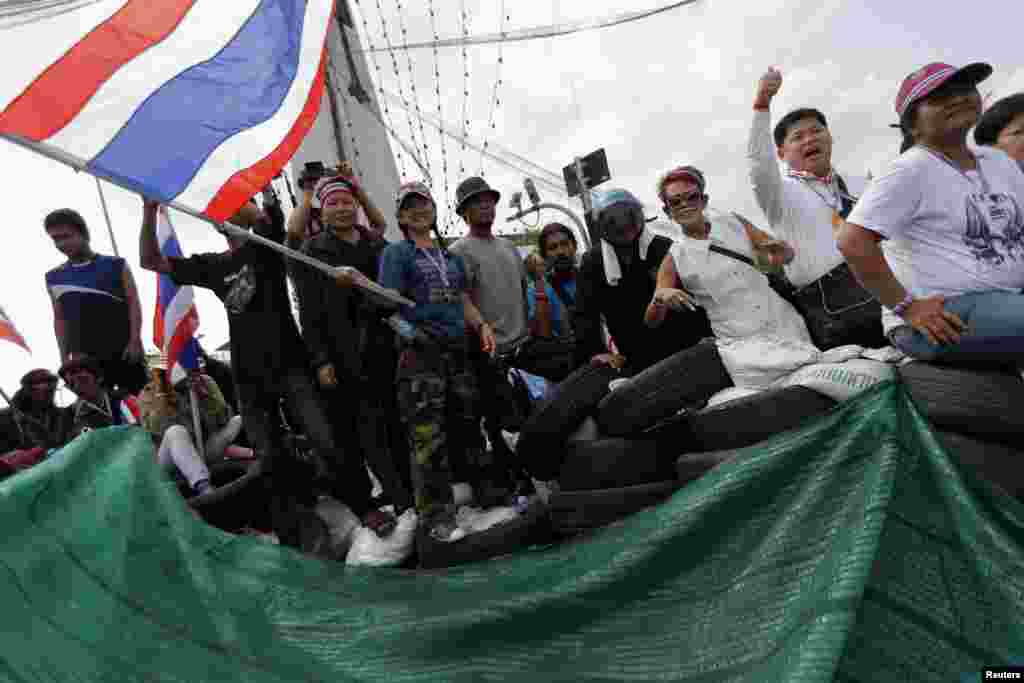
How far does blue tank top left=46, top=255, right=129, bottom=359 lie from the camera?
414 centimetres

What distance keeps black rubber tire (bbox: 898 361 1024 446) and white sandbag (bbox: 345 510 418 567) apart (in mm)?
2322

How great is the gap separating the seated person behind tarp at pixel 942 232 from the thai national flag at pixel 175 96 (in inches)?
92.5

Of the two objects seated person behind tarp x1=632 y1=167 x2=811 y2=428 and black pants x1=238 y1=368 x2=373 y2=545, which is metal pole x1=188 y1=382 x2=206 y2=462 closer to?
black pants x1=238 y1=368 x2=373 y2=545

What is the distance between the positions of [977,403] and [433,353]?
2277mm

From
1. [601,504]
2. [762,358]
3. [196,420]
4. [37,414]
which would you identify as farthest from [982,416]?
[37,414]

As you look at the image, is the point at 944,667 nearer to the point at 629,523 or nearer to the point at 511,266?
the point at 629,523

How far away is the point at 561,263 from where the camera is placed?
4277mm

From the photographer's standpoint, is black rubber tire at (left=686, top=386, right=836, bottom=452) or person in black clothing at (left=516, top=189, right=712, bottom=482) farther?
person in black clothing at (left=516, top=189, right=712, bottom=482)

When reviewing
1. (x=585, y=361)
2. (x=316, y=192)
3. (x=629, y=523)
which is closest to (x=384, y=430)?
(x=585, y=361)

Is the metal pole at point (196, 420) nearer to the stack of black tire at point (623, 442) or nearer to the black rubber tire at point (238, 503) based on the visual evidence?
the black rubber tire at point (238, 503)

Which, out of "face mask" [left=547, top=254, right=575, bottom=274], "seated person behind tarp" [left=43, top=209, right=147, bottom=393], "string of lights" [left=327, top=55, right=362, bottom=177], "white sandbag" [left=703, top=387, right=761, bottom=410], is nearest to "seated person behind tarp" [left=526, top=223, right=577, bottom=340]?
"face mask" [left=547, top=254, right=575, bottom=274]

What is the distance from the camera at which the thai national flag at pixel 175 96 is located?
228 centimetres

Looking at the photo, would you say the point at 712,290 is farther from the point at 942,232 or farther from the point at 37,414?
the point at 37,414

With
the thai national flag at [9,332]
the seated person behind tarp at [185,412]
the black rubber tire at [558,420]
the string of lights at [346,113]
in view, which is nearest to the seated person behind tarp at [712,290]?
the black rubber tire at [558,420]
